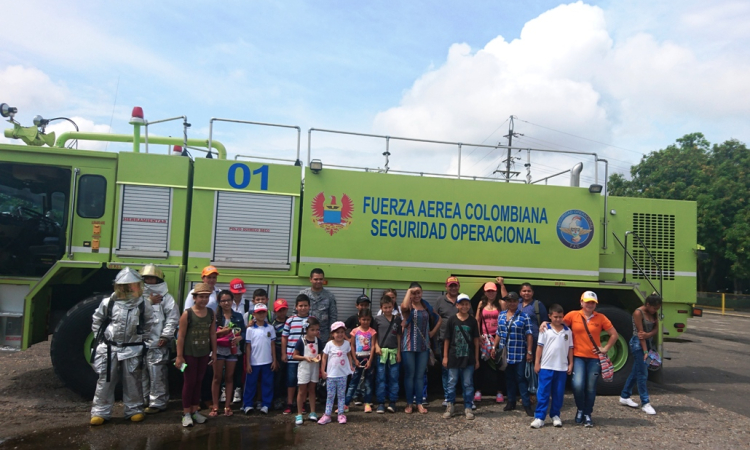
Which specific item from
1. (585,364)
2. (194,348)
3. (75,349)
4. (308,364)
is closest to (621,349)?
(585,364)

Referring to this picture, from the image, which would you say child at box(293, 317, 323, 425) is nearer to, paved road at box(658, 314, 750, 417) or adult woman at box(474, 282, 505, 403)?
adult woman at box(474, 282, 505, 403)

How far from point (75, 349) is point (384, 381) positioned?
4.15m

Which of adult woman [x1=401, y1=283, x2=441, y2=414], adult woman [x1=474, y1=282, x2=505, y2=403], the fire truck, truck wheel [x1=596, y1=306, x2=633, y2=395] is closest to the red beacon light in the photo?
the fire truck

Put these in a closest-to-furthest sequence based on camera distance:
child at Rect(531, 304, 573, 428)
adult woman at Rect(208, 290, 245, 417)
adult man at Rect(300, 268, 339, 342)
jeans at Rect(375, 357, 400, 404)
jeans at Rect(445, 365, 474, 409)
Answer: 1. child at Rect(531, 304, 573, 428)
2. adult woman at Rect(208, 290, 245, 417)
3. jeans at Rect(445, 365, 474, 409)
4. jeans at Rect(375, 357, 400, 404)
5. adult man at Rect(300, 268, 339, 342)

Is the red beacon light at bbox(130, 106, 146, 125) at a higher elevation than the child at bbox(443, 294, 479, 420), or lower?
higher

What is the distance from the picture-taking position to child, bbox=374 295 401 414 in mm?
6469

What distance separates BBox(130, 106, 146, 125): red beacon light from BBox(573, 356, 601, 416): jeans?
7.06m

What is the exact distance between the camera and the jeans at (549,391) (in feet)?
19.8

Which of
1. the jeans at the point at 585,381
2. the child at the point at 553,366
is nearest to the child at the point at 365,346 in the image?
the child at the point at 553,366

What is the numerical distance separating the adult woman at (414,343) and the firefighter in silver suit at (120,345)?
3.29 m

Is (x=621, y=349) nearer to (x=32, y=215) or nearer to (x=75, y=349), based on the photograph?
(x=75, y=349)

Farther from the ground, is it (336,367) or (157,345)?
(157,345)

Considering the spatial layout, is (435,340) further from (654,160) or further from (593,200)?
(654,160)

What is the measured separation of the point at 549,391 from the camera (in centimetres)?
606
